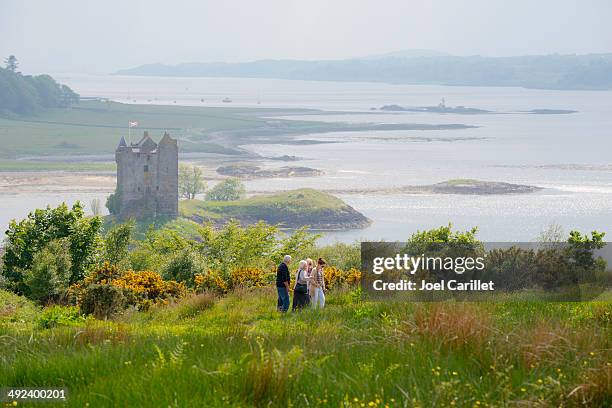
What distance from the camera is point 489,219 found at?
460 feet

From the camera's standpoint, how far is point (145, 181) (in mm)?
144875

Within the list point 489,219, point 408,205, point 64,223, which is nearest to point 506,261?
point 64,223

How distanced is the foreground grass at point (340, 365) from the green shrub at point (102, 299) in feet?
20.5

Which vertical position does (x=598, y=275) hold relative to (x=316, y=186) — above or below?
above

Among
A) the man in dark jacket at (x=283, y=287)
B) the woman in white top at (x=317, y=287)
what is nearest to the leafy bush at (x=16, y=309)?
the man in dark jacket at (x=283, y=287)

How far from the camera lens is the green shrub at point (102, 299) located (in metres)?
17.3

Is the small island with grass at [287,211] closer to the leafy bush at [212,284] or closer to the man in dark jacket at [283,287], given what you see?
the leafy bush at [212,284]

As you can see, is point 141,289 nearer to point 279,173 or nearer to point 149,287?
point 149,287

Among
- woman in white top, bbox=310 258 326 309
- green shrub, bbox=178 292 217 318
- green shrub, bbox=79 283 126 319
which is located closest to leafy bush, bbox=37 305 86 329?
green shrub, bbox=178 292 217 318

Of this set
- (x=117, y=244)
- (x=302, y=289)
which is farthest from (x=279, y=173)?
(x=302, y=289)

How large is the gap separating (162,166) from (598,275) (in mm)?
128696

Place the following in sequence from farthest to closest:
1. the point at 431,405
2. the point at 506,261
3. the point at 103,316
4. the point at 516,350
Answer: the point at 506,261 < the point at 103,316 < the point at 516,350 < the point at 431,405

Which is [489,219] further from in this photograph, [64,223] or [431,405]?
[431,405]

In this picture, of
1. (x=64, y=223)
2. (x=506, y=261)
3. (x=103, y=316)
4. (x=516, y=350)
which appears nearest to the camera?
(x=516, y=350)
